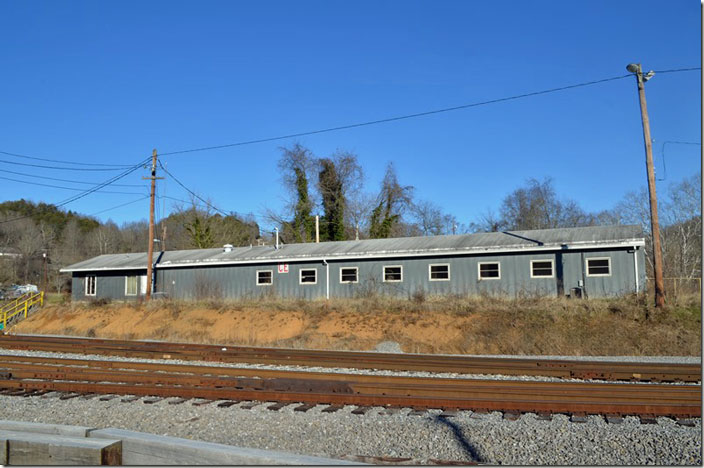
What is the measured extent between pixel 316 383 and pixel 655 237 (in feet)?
55.3

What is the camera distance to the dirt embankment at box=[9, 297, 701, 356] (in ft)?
61.9

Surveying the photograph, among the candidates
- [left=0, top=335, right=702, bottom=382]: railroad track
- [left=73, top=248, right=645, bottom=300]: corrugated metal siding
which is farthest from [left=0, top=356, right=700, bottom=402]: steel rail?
[left=73, top=248, right=645, bottom=300]: corrugated metal siding

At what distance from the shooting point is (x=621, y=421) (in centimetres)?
705

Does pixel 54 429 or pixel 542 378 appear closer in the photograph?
pixel 54 429

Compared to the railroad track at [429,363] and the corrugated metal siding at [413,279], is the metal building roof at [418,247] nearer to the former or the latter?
the corrugated metal siding at [413,279]

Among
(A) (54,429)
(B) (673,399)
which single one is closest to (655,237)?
(B) (673,399)

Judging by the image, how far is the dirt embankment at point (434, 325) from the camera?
61.9ft

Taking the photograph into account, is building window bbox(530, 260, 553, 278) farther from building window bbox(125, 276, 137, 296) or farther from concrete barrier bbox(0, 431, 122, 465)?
building window bbox(125, 276, 137, 296)

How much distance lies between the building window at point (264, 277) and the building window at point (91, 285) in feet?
43.5

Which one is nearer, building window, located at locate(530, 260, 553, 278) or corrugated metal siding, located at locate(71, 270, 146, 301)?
building window, located at locate(530, 260, 553, 278)

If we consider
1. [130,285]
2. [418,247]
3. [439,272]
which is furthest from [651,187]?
[130,285]

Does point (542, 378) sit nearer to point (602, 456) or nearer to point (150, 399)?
point (602, 456)

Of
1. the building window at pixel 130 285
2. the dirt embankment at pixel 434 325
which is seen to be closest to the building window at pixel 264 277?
the dirt embankment at pixel 434 325

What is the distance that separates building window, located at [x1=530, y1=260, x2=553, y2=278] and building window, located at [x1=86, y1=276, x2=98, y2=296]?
28.0 m
